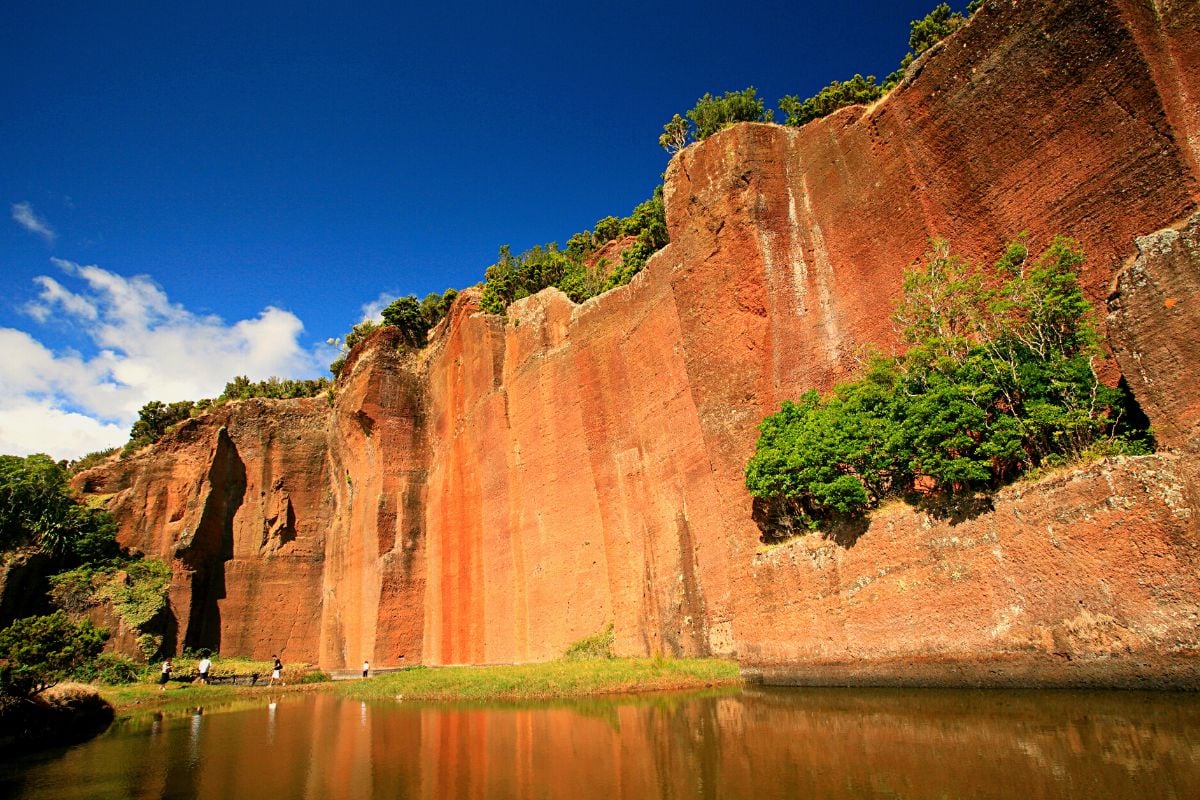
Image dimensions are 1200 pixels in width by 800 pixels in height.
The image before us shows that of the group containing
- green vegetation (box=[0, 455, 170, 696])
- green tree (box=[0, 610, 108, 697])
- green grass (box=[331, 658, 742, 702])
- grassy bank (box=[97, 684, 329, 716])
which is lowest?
green grass (box=[331, 658, 742, 702])

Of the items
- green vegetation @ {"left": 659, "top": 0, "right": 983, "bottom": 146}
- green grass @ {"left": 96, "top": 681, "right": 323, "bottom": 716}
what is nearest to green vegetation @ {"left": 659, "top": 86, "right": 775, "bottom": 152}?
green vegetation @ {"left": 659, "top": 0, "right": 983, "bottom": 146}

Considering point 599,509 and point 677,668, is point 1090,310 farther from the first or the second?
point 599,509

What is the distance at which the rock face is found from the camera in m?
9.85

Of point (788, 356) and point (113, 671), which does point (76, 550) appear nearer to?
point (113, 671)

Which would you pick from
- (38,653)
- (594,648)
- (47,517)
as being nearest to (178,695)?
(38,653)

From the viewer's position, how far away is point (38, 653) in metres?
15.6

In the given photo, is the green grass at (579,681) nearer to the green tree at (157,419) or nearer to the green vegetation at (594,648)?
the green vegetation at (594,648)

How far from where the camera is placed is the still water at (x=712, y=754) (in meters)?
6.19

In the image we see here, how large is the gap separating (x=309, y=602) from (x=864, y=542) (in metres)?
35.6

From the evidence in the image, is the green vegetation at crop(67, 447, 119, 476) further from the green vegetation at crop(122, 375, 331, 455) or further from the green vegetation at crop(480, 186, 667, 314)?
the green vegetation at crop(480, 186, 667, 314)

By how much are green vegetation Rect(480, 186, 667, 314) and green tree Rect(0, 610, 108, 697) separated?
19901 mm

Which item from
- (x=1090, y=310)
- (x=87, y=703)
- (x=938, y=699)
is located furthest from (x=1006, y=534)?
(x=87, y=703)

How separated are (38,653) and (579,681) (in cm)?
1223

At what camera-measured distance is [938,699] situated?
33.2 feet
